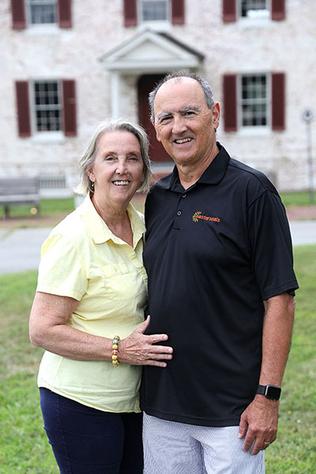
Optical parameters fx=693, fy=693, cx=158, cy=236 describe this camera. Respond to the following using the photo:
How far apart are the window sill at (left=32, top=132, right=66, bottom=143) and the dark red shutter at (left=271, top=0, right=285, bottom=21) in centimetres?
711

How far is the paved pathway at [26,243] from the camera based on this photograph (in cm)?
1070

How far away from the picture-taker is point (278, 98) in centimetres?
2031

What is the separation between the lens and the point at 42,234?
13.6m

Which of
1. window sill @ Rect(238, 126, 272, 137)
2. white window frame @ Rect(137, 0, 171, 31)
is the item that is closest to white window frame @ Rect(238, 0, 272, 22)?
white window frame @ Rect(137, 0, 171, 31)

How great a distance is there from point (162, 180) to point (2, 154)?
18770 mm

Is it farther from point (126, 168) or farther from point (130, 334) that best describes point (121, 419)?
point (126, 168)

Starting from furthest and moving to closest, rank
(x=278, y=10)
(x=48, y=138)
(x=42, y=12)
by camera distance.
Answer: (x=48, y=138) → (x=42, y=12) → (x=278, y=10)

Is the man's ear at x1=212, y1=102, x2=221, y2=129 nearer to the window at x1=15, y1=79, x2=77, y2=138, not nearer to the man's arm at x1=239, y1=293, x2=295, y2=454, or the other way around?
the man's arm at x1=239, y1=293, x2=295, y2=454

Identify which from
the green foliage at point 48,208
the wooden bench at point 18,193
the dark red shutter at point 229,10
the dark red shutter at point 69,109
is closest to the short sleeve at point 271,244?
the green foliage at point 48,208

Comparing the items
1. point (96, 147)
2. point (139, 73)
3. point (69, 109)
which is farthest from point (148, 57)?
point (96, 147)

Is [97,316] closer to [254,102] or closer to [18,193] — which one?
[18,193]

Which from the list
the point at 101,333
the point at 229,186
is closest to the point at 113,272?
the point at 101,333

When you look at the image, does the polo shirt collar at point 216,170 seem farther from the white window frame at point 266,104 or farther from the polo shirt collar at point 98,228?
the white window frame at point 266,104

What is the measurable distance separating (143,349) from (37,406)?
265cm
